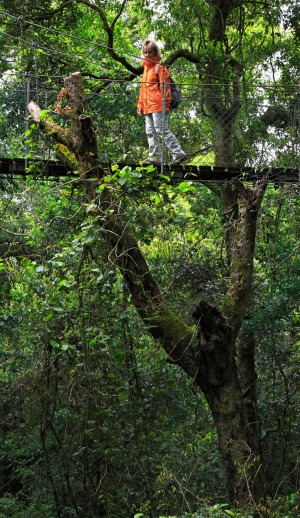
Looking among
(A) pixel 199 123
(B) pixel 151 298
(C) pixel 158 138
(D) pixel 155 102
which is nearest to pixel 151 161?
(C) pixel 158 138

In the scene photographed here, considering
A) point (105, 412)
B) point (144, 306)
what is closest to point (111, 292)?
point (144, 306)

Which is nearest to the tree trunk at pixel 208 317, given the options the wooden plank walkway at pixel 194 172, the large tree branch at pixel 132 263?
the large tree branch at pixel 132 263

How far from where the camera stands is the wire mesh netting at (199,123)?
716 centimetres

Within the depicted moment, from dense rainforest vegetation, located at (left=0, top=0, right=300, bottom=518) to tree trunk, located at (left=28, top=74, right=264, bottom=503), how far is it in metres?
0.01

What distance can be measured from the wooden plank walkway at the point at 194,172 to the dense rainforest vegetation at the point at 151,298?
103 mm

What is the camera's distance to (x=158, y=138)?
6.57 metres

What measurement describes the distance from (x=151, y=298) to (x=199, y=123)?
5452 millimetres

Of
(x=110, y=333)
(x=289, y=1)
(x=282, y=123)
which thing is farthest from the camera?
(x=289, y=1)

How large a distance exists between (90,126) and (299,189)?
2.26 meters

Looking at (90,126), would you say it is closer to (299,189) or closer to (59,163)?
(59,163)

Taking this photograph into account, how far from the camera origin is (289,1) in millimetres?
Answer: 8766

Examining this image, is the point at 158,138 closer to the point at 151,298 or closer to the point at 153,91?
the point at 153,91

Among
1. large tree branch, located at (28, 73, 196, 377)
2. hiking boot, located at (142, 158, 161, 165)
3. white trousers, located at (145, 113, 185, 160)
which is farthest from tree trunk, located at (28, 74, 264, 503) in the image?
white trousers, located at (145, 113, 185, 160)

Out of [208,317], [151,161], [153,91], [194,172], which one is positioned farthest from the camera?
[153,91]
